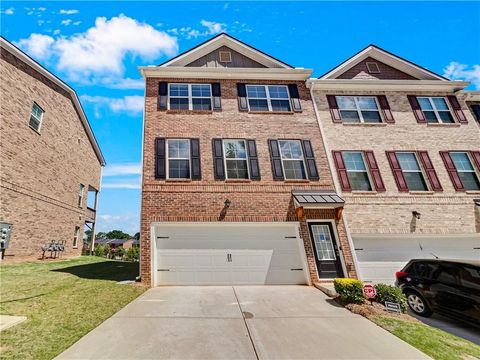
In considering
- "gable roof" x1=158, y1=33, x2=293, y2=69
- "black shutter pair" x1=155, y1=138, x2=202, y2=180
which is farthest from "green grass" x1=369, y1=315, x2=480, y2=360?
"gable roof" x1=158, y1=33, x2=293, y2=69

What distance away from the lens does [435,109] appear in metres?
11.9

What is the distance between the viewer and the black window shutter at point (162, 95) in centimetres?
1056

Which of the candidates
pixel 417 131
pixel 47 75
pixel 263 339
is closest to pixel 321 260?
pixel 263 339

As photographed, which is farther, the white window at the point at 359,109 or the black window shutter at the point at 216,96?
the white window at the point at 359,109

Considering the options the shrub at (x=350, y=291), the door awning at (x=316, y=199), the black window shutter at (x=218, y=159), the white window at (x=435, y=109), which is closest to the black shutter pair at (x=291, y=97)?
the black window shutter at (x=218, y=159)

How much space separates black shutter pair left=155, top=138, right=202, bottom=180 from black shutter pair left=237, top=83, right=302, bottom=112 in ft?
9.95

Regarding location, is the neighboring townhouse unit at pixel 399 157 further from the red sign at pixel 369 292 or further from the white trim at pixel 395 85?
the red sign at pixel 369 292

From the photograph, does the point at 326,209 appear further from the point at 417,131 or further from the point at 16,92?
the point at 16,92

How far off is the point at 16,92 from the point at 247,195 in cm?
1333

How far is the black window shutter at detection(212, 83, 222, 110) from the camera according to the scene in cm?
1093

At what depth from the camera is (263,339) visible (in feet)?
13.8

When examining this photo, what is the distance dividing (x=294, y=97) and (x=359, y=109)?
344 centimetres

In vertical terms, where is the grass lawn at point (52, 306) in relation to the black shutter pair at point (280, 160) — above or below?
below

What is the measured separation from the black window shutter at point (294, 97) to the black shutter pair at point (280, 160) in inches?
75.9
